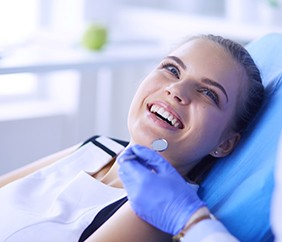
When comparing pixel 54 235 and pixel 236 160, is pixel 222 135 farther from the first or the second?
pixel 54 235

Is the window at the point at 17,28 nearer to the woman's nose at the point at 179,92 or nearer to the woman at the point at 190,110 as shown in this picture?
the woman at the point at 190,110

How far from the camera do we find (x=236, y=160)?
4.32 feet

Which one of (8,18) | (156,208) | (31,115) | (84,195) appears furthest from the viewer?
(8,18)

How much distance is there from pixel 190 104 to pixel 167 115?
6cm

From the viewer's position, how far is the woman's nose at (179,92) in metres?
A: 1.28

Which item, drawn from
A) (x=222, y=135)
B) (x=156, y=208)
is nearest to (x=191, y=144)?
(x=222, y=135)

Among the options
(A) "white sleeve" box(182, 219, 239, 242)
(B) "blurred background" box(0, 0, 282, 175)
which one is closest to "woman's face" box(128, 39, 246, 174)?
(A) "white sleeve" box(182, 219, 239, 242)

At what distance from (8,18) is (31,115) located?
0.49 meters

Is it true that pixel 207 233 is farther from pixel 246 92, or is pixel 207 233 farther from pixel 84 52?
pixel 84 52

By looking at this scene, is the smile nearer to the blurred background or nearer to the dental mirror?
the dental mirror

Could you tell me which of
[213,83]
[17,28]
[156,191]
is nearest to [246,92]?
[213,83]

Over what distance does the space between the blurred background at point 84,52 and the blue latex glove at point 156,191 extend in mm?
1017

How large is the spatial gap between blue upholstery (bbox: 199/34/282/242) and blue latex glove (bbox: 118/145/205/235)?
111 mm

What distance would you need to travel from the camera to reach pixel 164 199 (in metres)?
1.11
